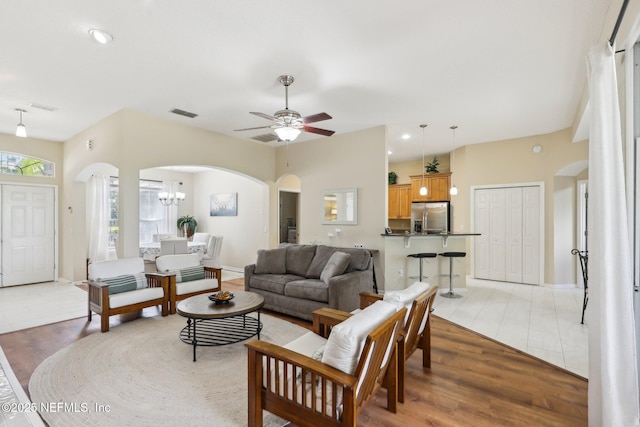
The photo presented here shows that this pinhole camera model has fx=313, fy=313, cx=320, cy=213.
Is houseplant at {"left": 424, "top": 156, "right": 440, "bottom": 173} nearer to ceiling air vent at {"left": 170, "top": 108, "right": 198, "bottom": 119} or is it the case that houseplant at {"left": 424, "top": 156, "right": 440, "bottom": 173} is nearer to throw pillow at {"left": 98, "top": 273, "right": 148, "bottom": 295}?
ceiling air vent at {"left": 170, "top": 108, "right": 198, "bottom": 119}

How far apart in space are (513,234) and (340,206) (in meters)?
3.74

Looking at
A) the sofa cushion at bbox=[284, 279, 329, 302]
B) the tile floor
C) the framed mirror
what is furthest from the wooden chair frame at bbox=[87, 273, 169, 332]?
the tile floor

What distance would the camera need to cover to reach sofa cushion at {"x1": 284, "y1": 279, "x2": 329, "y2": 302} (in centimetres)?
415

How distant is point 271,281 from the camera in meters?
4.77

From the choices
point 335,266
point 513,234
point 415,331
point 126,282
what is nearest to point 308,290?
point 335,266

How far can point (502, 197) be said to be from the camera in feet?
22.0

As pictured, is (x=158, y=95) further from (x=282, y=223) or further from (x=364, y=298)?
(x=282, y=223)

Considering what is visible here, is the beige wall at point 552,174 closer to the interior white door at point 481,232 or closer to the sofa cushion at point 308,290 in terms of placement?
the interior white door at point 481,232

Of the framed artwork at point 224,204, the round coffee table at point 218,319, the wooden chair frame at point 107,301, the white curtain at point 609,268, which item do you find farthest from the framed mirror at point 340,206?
the white curtain at point 609,268

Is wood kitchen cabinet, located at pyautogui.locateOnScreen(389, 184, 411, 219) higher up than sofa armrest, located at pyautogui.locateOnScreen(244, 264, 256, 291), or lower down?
higher up

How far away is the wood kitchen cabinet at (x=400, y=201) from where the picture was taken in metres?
8.28

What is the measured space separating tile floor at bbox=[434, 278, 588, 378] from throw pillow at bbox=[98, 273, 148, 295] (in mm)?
4283

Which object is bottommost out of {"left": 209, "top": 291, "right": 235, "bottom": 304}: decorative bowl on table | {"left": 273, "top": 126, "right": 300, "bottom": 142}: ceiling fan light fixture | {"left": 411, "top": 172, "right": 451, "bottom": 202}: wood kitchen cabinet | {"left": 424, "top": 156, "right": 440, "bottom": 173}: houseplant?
{"left": 209, "top": 291, "right": 235, "bottom": 304}: decorative bowl on table

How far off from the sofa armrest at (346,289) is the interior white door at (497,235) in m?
3.77
